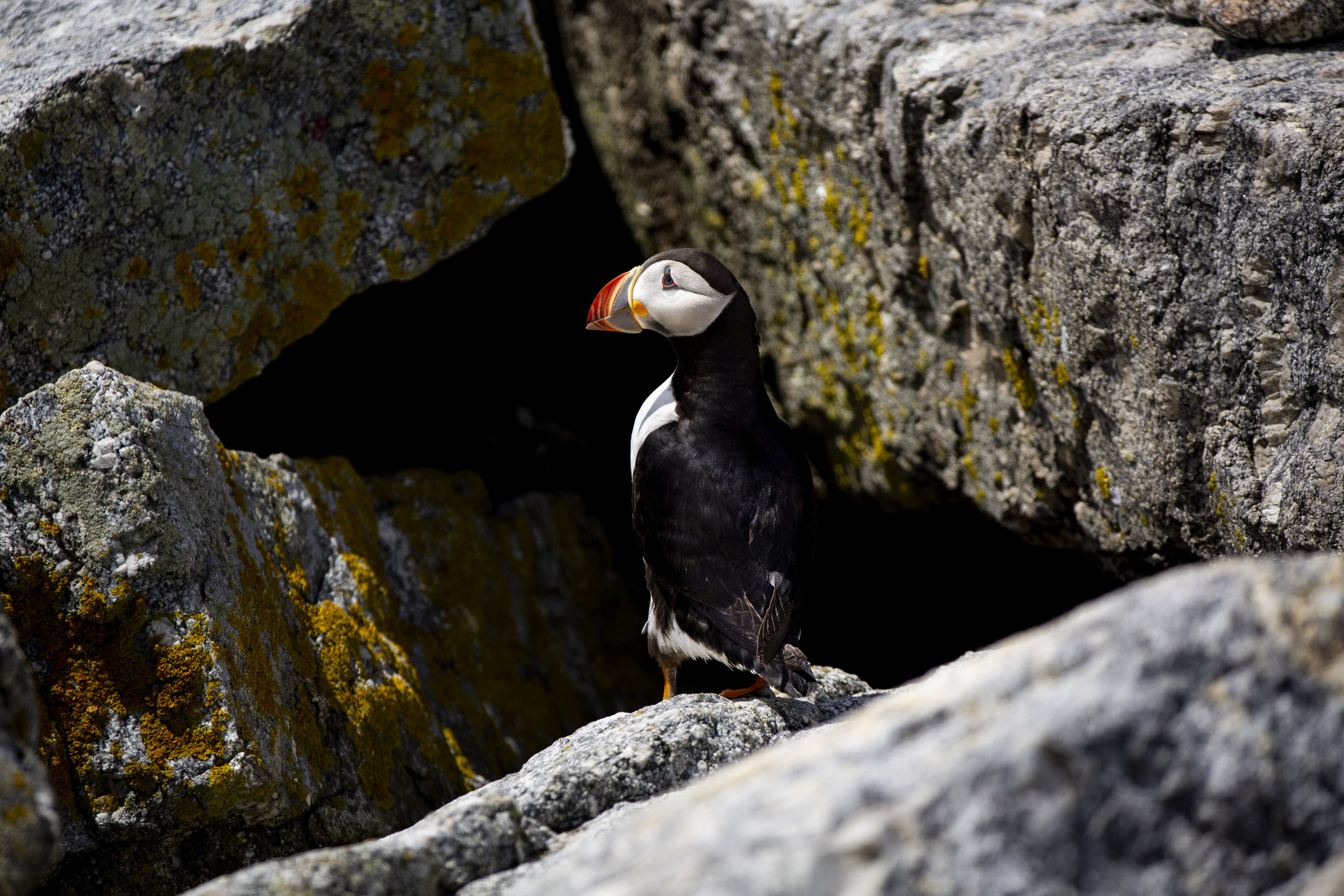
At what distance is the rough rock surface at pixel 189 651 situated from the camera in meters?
2.64

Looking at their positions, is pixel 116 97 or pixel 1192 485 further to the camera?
pixel 116 97

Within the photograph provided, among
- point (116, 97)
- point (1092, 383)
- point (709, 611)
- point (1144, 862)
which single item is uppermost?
point (116, 97)

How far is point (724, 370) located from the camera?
11.7ft

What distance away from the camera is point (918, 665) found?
5820 millimetres

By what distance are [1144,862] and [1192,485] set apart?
91.8 inches

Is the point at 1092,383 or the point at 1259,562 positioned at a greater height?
the point at 1259,562

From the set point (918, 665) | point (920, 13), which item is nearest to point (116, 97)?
point (920, 13)

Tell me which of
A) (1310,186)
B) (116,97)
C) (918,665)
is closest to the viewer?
(1310,186)

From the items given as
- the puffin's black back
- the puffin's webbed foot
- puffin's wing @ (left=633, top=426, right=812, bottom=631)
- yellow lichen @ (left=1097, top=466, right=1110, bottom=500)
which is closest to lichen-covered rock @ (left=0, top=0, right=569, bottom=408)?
the puffin's black back

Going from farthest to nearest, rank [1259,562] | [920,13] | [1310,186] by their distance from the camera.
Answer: [920,13] → [1310,186] → [1259,562]

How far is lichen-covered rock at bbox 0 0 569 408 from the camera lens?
3.41m

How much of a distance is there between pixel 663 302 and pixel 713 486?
26.0 inches

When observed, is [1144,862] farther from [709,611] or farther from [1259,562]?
[709,611]

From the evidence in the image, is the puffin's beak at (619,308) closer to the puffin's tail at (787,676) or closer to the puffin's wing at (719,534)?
the puffin's wing at (719,534)
